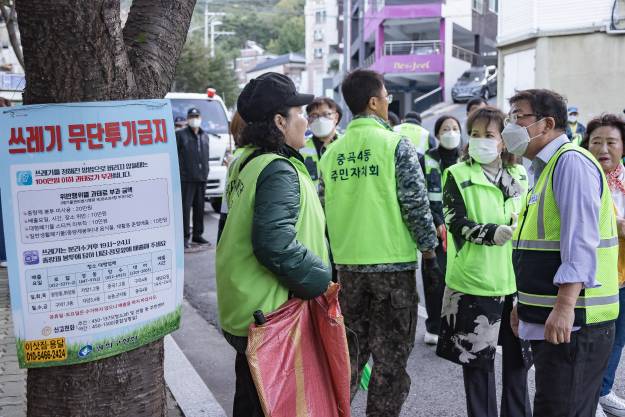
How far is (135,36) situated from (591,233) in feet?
6.41

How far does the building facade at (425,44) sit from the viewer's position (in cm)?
4184

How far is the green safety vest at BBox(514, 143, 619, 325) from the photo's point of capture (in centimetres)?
293

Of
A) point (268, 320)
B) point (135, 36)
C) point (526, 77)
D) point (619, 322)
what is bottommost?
point (619, 322)

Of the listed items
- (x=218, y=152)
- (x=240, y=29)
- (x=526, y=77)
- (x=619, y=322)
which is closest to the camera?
(x=619, y=322)

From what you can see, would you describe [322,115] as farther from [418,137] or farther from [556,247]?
[556,247]

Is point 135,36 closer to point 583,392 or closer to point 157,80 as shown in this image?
point 157,80

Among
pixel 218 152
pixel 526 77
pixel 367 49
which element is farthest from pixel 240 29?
pixel 218 152

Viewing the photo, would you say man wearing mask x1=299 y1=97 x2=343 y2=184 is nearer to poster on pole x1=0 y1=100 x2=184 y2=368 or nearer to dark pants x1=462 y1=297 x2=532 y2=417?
dark pants x1=462 y1=297 x2=532 y2=417

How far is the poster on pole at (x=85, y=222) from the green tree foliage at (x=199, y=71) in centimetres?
3627

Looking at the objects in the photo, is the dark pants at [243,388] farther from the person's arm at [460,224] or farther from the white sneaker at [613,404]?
the white sneaker at [613,404]

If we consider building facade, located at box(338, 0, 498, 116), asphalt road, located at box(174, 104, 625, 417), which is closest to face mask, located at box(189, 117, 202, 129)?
asphalt road, located at box(174, 104, 625, 417)

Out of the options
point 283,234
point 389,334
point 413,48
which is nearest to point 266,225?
point 283,234

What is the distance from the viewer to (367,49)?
5256 cm

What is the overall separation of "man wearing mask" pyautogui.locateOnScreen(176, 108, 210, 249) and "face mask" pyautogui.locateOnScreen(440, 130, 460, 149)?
531 centimetres
